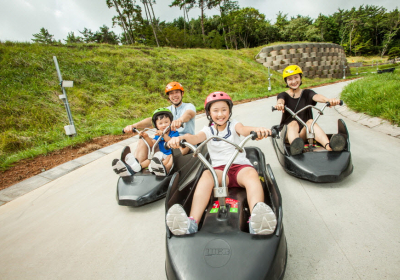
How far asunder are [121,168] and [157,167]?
49 cm

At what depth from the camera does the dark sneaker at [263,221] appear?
1376mm

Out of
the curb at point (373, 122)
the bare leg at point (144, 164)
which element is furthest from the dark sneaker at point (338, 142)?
the bare leg at point (144, 164)

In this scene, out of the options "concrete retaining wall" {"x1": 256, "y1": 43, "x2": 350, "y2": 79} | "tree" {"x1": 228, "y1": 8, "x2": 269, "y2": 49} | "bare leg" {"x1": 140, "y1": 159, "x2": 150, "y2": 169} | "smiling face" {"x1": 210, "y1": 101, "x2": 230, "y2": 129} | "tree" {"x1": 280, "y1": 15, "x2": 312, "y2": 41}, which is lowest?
"bare leg" {"x1": 140, "y1": 159, "x2": 150, "y2": 169}

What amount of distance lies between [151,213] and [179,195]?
2.33 feet

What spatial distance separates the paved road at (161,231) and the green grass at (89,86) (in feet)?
9.71

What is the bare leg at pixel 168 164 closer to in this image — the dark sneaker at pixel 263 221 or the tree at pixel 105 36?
the dark sneaker at pixel 263 221

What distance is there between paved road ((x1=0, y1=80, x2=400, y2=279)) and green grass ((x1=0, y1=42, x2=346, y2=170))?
2959 millimetres

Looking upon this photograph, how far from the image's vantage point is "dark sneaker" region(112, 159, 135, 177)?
2.65m

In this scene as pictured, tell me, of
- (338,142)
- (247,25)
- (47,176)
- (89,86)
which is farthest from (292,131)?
(247,25)

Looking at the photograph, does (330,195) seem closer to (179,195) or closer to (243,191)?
(243,191)

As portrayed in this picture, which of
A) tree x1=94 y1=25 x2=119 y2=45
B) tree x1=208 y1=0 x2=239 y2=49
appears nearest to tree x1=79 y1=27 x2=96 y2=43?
tree x1=94 y1=25 x2=119 y2=45

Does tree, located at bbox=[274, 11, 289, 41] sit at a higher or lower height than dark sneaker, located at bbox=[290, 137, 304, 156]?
higher

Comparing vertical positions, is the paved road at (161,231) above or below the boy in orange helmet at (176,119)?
below

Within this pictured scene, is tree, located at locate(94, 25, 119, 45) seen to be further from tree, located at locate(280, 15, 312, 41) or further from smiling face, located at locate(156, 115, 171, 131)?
smiling face, located at locate(156, 115, 171, 131)
